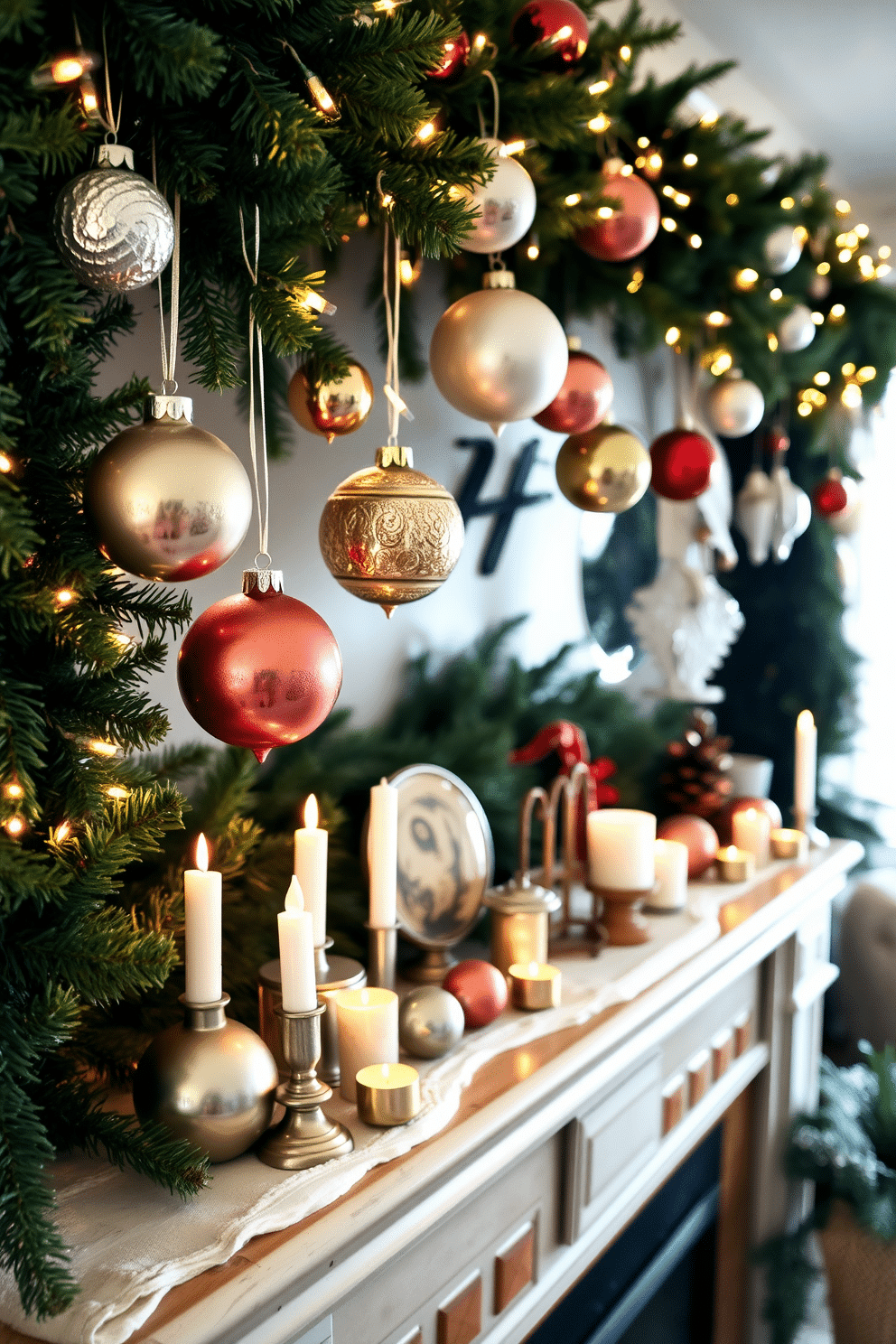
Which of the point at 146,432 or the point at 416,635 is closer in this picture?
the point at 146,432

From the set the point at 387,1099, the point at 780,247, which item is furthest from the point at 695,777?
the point at 387,1099

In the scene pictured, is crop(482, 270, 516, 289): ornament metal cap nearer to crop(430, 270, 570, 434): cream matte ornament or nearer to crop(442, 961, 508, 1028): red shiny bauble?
crop(430, 270, 570, 434): cream matte ornament

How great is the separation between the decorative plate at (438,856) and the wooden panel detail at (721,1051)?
18.4 inches

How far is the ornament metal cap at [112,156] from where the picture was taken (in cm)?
53

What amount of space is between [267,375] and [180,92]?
1.33ft

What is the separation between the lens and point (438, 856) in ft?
3.61

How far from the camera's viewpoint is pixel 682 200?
1.23m

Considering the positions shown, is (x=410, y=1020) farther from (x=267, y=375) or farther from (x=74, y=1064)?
(x=267, y=375)

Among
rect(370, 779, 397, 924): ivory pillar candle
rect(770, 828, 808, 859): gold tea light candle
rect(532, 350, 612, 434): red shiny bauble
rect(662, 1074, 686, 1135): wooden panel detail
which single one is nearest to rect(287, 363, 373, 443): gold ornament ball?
rect(532, 350, 612, 434): red shiny bauble

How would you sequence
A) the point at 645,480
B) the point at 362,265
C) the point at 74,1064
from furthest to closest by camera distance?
the point at 362,265 → the point at 645,480 → the point at 74,1064

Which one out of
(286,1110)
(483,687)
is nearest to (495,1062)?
(286,1110)

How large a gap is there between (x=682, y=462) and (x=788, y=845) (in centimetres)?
68

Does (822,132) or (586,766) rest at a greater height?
(822,132)

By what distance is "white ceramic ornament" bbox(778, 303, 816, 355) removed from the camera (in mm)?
1576
